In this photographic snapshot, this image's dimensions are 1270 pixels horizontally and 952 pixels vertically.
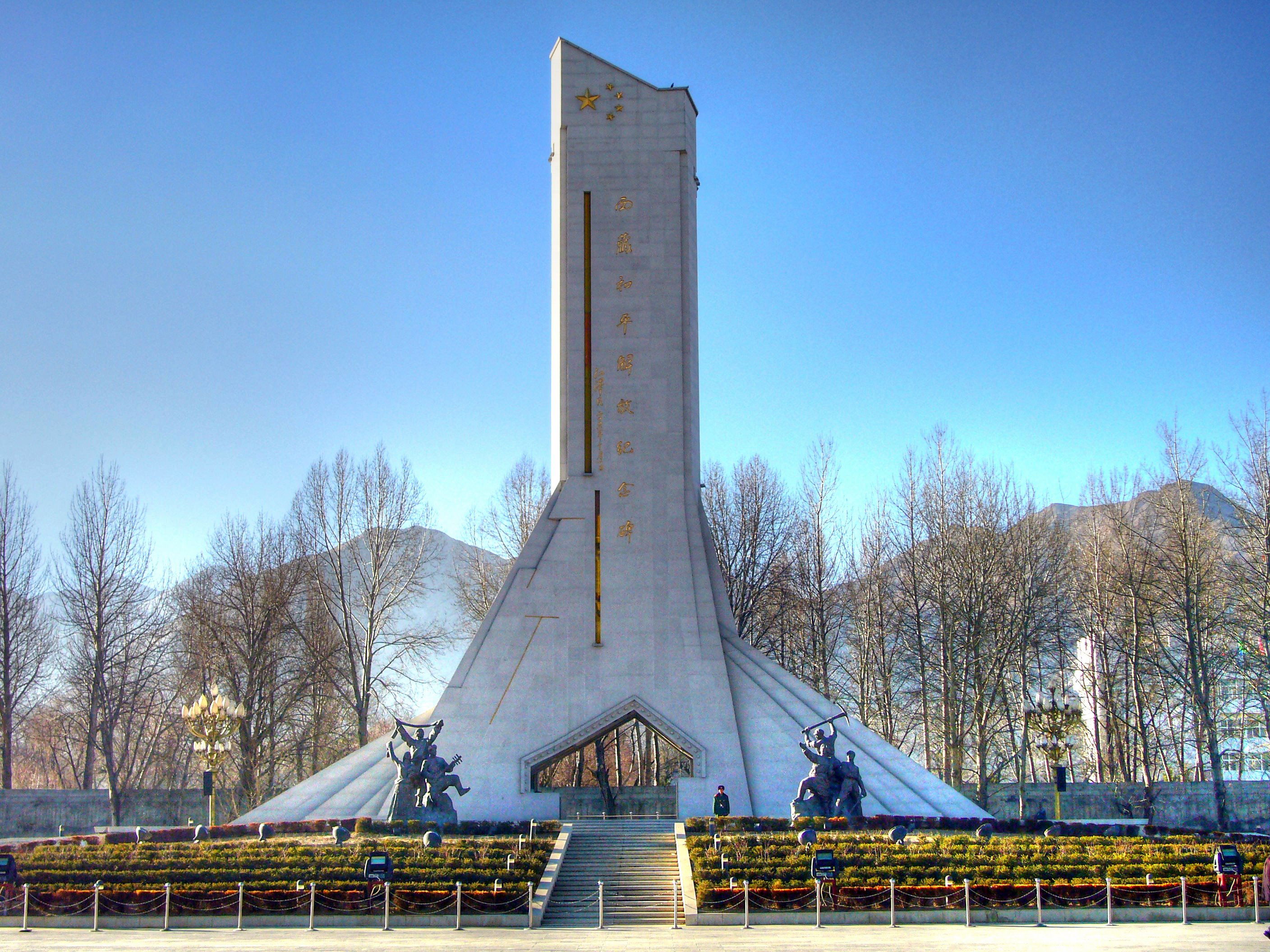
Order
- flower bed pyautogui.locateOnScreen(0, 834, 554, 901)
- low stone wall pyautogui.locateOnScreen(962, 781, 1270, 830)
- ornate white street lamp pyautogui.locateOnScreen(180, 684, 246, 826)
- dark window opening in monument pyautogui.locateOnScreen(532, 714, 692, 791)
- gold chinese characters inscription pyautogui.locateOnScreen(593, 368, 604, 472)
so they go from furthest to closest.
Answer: dark window opening in monument pyautogui.locateOnScreen(532, 714, 692, 791), low stone wall pyautogui.locateOnScreen(962, 781, 1270, 830), gold chinese characters inscription pyautogui.locateOnScreen(593, 368, 604, 472), ornate white street lamp pyautogui.locateOnScreen(180, 684, 246, 826), flower bed pyautogui.locateOnScreen(0, 834, 554, 901)

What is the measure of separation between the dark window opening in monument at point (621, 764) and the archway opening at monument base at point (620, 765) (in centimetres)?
2

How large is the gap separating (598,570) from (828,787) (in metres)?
8.00

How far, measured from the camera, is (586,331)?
1135 inches

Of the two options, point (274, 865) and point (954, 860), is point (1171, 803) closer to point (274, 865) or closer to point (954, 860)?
point (954, 860)

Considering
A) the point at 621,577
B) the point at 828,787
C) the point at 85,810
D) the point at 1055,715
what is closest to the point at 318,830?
the point at 621,577

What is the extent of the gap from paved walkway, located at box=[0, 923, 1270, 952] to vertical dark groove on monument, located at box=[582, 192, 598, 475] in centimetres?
1407

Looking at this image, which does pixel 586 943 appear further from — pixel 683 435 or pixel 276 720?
pixel 276 720

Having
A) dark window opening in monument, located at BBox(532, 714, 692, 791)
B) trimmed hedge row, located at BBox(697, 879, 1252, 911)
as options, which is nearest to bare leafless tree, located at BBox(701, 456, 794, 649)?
dark window opening in monument, located at BBox(532, 714, 692, 791)

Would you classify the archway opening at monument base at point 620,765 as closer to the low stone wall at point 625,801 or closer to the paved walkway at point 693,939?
the low stone wall at point 625,801

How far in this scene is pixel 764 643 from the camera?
1452 inches

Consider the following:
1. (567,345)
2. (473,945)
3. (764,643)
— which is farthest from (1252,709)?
(473,945)

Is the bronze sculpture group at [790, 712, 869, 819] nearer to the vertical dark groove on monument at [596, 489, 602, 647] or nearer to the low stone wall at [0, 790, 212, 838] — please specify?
the vertical dark groove on monument at [596, 489, 602, 647]

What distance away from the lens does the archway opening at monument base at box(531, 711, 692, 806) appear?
33.7 meters

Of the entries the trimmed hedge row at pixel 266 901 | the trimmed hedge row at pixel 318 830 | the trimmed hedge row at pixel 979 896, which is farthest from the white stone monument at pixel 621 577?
the trimmed hedge row at pixel 266 901
